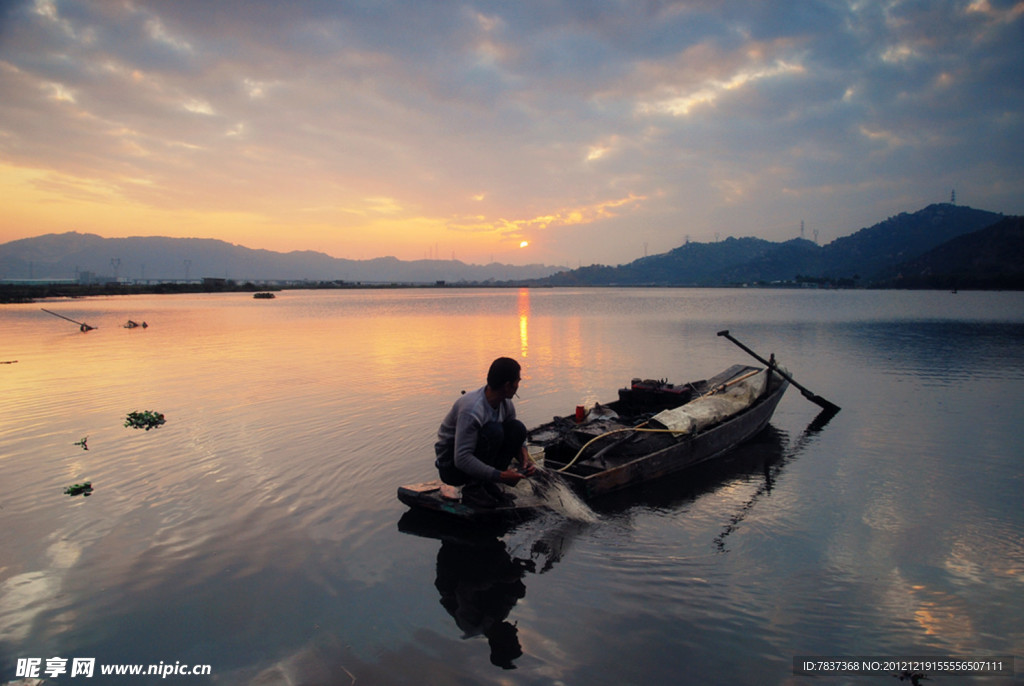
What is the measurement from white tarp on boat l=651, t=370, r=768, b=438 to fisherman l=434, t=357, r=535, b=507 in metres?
4.27

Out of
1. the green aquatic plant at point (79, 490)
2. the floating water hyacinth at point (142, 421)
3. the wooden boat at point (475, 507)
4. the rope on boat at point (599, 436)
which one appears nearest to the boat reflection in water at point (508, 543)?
the wooden boat at point (475, 507)

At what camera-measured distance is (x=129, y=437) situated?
476 inches

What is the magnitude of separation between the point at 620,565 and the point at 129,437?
11565mm

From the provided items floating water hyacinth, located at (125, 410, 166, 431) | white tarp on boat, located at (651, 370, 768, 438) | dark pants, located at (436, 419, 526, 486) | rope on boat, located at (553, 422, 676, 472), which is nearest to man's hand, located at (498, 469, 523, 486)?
dark pants, located at (436, 419, 526, 486)

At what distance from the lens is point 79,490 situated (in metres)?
8.73

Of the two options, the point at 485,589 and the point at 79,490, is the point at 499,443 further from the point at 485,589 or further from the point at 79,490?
the point at 79,490

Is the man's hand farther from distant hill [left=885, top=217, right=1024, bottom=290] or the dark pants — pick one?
distant hill [left=885, top=217, right=1024, bottom=290]

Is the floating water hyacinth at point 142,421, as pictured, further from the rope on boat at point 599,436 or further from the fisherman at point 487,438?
the rope on boat at point 599,436

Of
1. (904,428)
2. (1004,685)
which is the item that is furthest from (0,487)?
(904,428)

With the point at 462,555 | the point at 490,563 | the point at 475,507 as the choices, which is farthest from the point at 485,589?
the point at 475,507

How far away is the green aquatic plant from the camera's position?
28.5ft

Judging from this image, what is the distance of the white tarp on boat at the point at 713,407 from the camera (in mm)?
10422

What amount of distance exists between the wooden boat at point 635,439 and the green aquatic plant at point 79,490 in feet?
17.9

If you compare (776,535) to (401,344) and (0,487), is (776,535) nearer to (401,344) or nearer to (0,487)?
(0,487)
